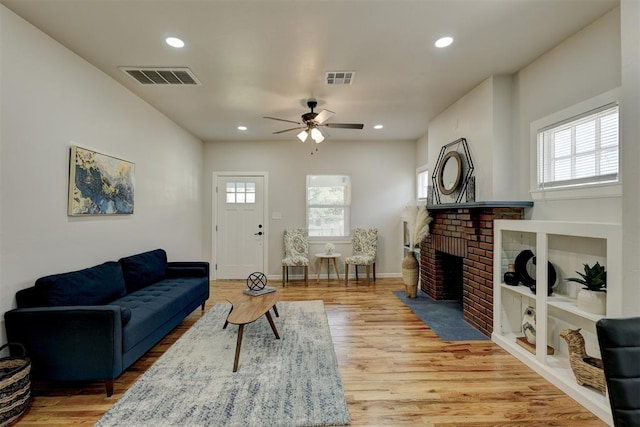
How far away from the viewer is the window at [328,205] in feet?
19.4

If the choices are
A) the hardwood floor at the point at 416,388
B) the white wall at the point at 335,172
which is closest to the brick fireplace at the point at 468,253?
the hardwood floor at the point at 416,388

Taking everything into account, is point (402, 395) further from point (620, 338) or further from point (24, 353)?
point (24, 353)

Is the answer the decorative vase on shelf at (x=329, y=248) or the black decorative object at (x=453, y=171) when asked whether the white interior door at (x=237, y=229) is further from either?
the black decorative object at (x=453, y=171)

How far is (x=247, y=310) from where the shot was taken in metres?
2.75

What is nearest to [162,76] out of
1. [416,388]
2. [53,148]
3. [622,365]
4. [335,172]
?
[53,148]

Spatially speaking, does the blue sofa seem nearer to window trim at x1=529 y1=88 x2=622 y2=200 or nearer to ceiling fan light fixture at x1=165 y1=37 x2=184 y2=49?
ceiling fan light fixture at x1=165 y1=37 x2=184 y2=49

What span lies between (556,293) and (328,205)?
3.96 m

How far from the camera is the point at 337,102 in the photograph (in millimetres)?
3775

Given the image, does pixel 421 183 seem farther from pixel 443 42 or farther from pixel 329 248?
pixel 443 42

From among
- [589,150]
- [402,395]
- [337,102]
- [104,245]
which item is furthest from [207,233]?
[589,150]

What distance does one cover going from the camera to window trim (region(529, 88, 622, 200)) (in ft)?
6.81

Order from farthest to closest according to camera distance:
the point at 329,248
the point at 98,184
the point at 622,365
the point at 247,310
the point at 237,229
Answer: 1. the point at 237,229
2. the point at 329,248
3. the point at 98,184
4. the point at 247,310
5. the point at 622,365

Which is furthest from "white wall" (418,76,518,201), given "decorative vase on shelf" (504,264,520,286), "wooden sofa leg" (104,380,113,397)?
"wooden sofa leg" (104,380,113,397)

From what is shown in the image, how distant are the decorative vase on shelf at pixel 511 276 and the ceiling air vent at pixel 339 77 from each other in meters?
2.48
